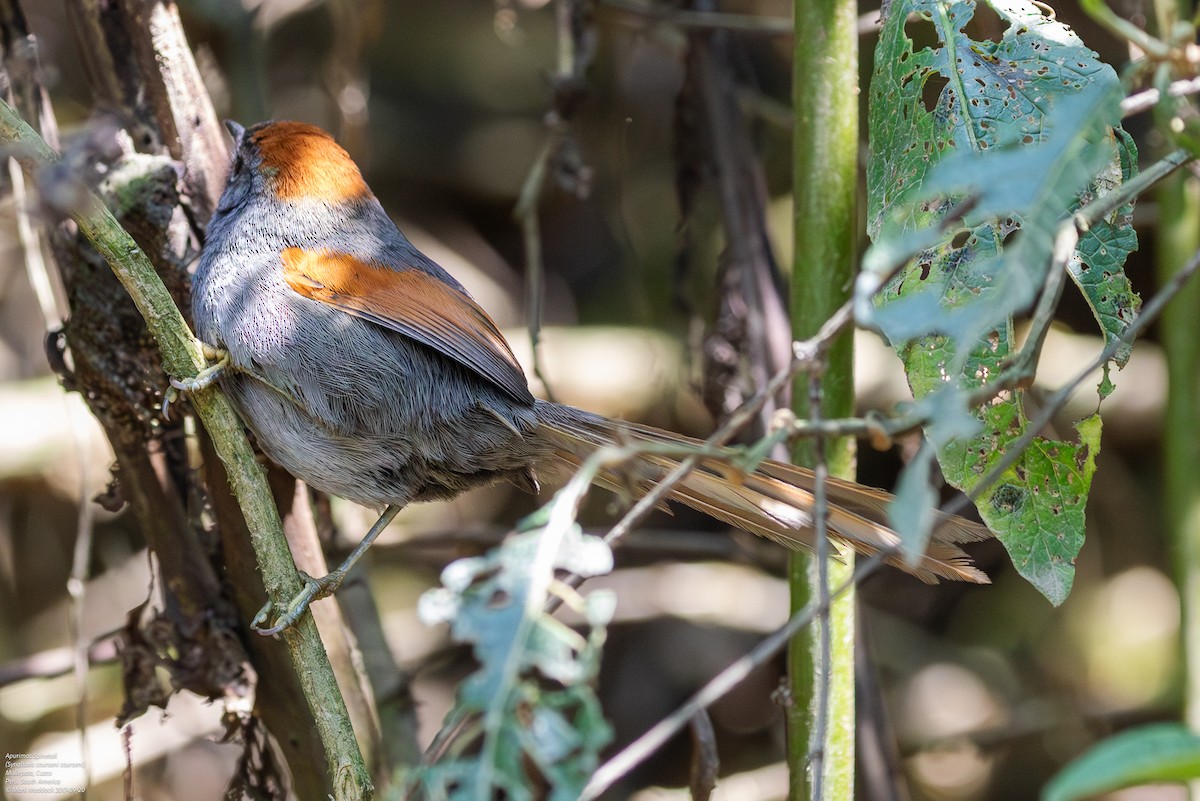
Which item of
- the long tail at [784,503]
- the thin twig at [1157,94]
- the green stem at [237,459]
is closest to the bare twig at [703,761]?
the long tail at [784,503]

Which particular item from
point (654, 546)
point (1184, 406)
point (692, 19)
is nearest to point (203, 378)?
point (654, 546)

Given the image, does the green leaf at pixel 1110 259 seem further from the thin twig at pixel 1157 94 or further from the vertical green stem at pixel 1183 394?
the vertical green stem at pixel 1183 394

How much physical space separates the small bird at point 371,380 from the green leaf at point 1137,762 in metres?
1.14

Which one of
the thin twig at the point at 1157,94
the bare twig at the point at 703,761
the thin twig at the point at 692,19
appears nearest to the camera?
the thin twig at the point at 1157,94

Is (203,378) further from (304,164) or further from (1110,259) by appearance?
(1110,259)

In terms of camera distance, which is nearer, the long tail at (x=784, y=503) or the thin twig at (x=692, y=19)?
the long tail at (x=784, y=503)

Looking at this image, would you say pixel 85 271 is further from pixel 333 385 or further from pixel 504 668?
pixel 504 668

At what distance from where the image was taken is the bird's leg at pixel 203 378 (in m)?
2.11

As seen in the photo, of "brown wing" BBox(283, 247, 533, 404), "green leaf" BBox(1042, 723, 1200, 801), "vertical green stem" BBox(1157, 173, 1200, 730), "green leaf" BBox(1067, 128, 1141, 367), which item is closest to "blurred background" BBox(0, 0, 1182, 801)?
"vertical green stem" BBox(1157, 173, 1200, 730)

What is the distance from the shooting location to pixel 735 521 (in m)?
2.41

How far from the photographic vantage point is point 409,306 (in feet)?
8.39

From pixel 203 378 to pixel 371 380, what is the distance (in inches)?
17.2

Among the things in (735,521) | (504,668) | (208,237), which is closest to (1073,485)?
(735,521)

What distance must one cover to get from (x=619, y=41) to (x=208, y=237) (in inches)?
108
